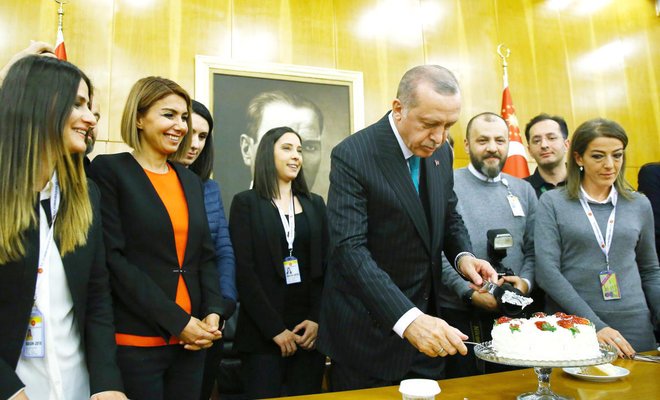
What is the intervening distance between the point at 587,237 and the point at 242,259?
1724 millimetres

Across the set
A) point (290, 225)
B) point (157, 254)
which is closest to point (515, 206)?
point (290, 225)

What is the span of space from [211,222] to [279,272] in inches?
17.0

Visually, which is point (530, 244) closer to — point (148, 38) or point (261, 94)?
point (261, 94)

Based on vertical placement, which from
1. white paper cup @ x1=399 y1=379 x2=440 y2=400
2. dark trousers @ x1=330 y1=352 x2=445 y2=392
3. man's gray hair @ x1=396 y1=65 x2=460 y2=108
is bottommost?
dark trousers @ x1=330 y1=352 x2=445 y2=392

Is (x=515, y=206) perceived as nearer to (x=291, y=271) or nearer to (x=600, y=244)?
(x=600, y=244)

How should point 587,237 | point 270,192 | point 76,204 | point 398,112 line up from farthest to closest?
point 270,192
point 587,237
point 398,112
point 76,204

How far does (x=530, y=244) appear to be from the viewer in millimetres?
2898

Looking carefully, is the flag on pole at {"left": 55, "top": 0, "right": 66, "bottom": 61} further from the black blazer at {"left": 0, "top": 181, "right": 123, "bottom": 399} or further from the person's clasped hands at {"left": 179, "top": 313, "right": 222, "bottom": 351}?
the person's clasped hands at {"left": 179, "top": 313, "right": 222, "bottom": 351}

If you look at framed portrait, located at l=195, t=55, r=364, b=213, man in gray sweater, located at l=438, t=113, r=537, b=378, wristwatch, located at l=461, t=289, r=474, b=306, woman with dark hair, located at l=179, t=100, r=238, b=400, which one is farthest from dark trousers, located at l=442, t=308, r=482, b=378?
framed portrait, located at l=195, t=55, r=364, b=213

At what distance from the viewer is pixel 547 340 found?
159 centimetres

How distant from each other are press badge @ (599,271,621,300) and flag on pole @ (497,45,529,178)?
249 cm

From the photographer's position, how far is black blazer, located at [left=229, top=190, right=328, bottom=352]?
259cm

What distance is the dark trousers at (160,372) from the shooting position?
1817 millimetres

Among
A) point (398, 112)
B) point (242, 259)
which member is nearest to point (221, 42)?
point (242, 259)
